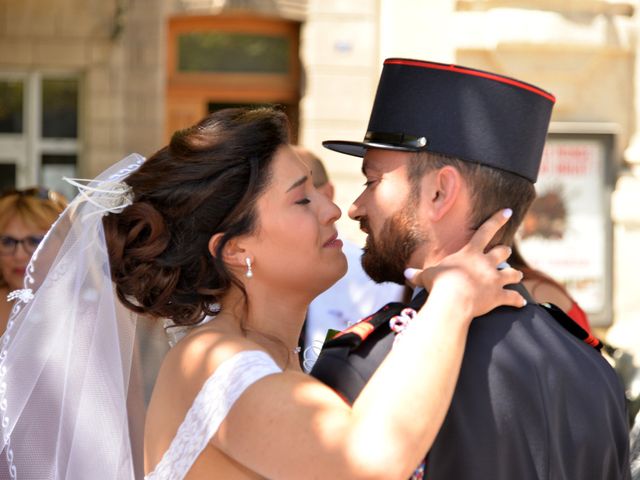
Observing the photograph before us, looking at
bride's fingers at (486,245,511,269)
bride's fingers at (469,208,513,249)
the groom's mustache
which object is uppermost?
bride's fingers at (469,208,513,249)

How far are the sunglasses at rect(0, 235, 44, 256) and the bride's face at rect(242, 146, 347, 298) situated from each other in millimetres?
2665

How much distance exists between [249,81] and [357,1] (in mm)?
1090

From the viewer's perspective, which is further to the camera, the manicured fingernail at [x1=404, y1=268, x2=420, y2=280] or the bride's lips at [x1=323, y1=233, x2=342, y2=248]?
the bride's lips at [x1=323, y1=233, x2=342, y2=248]

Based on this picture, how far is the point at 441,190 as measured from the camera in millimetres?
2363

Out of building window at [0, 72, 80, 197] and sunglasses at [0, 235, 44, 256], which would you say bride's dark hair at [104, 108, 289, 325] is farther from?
building window at [0, 72, 80, 197]

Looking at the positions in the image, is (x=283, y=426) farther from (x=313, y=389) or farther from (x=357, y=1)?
(x=357, y=1)

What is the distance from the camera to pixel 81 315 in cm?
297

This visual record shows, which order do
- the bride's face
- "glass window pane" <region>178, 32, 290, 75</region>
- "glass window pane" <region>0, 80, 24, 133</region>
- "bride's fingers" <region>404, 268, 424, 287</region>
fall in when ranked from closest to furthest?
"bride's fingers" <region>404, 268, 424, 287</region> < the bride's face < "glass window pane" <region>0, 80, 24, 133</region> < "glass window pane" <region>178, 32, 290, 75</region>

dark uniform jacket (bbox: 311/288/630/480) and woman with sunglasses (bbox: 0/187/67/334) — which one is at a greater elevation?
dark uniform jacket (bbox: 311/288/630/480)

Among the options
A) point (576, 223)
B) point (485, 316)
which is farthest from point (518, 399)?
point (576, 223)

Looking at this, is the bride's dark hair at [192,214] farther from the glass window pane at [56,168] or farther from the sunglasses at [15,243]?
the glass window pane at [56,168]

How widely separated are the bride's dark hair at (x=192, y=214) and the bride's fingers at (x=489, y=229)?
60 cm

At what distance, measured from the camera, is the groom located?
83.3 inches

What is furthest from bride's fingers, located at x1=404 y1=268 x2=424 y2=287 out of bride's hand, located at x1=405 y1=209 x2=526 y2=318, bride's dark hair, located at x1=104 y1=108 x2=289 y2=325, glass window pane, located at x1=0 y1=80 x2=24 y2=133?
glass window pane, located at x1=0 y1=80 x2=24 y2=133
